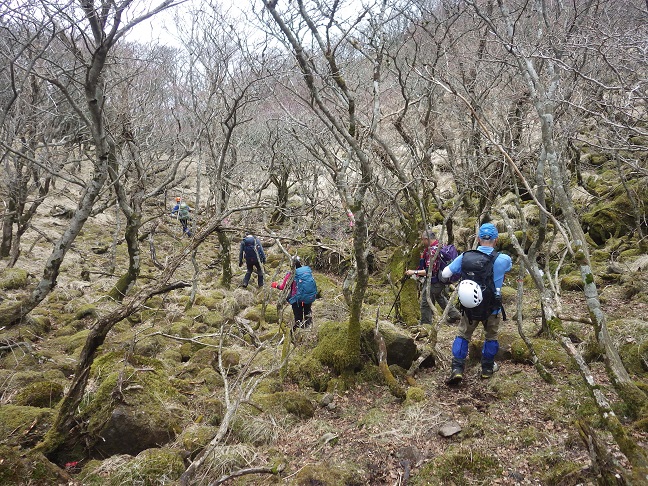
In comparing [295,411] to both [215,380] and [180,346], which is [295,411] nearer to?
[215,380]

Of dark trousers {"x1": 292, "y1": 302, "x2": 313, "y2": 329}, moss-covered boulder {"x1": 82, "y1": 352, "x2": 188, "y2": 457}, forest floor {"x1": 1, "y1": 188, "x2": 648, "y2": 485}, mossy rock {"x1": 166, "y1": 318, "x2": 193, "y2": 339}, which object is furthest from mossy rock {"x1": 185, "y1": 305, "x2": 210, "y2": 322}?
forest floor {"x1": 1, "y1": 188, "x2": 648, "y2": 485}

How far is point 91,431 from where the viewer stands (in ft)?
13.8

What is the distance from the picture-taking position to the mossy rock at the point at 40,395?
4715 mm

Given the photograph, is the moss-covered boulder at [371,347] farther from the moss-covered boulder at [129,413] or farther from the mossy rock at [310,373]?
the moss-covered boulder at [129,413]

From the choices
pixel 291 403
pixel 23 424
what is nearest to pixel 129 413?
pixel 23 424

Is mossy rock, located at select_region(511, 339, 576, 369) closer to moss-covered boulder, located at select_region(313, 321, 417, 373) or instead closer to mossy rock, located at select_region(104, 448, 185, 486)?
moss-covered boulder, located at select_region(313, 321, 417, 373)

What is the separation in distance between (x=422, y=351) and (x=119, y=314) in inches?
159

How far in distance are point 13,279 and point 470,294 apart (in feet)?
38.6

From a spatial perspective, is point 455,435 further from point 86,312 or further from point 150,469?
point 86,312

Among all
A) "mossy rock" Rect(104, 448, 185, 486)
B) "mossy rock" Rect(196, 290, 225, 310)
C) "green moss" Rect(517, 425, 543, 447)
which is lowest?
"green moss" Rect(517, 425, 543, 447)

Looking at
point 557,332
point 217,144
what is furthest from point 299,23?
point 217,144

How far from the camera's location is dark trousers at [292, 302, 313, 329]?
841 cm

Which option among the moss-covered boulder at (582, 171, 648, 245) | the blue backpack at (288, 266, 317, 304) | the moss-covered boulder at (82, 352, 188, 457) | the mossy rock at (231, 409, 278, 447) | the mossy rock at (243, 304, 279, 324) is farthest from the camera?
the moss-covered boulder at (582, 171, 648, 245)

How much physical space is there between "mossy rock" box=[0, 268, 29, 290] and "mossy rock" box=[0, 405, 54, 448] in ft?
26.7
